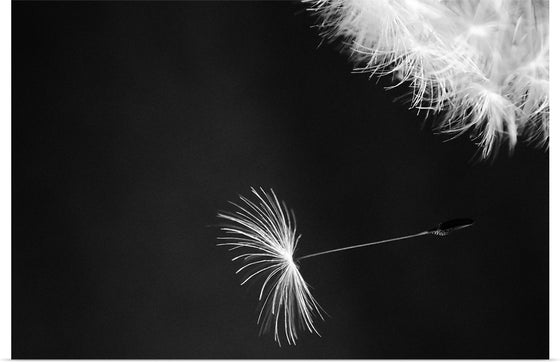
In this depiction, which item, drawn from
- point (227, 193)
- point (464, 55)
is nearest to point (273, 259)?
point (227, 193)

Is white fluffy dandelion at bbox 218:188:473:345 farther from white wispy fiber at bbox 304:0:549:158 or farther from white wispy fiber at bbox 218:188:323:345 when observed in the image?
white wispy fiber at bbox 304:0:549:158

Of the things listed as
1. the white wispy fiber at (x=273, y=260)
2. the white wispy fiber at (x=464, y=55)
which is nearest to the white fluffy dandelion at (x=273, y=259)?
the white wispy fiber at (x=273, y=260)

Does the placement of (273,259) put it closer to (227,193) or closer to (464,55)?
(227,193)

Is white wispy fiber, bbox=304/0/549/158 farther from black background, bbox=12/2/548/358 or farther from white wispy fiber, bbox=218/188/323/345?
white wispy fiber, bbox=218/188/323/345

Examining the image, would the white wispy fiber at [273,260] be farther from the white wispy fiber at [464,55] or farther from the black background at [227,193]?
the white wispy fiber at [464,55]

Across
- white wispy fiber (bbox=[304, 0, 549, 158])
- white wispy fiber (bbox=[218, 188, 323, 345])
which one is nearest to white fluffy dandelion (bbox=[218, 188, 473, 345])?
white wispy fiber (bbox=[218, 188, 323, 345])

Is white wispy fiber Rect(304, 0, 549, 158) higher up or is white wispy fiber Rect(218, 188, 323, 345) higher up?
white wispy fiber Rect(304, 0, 549, 158)
